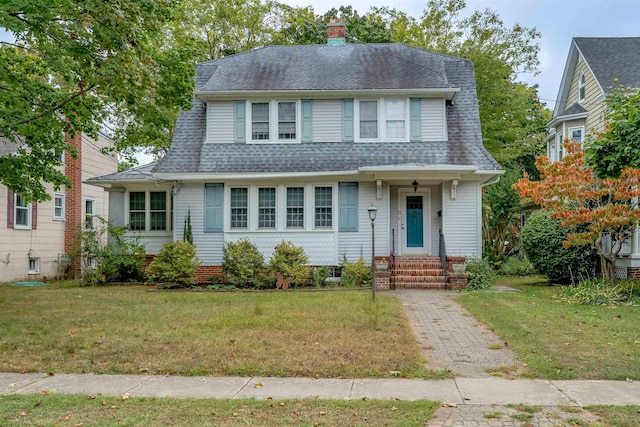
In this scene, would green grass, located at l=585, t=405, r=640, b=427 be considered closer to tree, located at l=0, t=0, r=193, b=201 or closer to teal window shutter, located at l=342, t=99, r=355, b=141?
tree, located at l=0, t=0, r=193, b=201

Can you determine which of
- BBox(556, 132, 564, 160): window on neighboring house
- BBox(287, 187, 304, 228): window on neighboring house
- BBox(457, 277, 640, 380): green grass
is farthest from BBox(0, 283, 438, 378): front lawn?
BBox(556, 132, 564, 160): window on neighboring house

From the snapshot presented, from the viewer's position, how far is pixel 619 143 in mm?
Answer: 9281

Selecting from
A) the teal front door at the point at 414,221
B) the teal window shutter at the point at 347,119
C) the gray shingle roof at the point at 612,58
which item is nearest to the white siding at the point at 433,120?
the teal front door at the point at 414,221

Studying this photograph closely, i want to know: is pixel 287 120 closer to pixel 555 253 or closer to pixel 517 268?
pixel 555 253

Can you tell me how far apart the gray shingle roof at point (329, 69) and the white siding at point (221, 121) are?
0.56m

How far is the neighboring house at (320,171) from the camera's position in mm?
16234

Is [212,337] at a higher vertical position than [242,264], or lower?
lower

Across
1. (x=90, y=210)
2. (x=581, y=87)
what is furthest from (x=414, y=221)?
(x=90, y=210)

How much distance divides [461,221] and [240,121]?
746 cm

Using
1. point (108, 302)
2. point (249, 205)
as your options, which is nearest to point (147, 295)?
point (108, 302)

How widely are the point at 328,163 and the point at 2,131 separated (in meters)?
8.52

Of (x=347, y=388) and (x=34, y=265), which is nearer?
(x=347, y=388)

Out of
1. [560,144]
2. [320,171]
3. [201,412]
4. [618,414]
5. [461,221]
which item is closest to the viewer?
[618,414]

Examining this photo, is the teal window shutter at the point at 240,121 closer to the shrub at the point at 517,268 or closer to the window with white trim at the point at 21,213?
the window with white trim at the point at 21,213
